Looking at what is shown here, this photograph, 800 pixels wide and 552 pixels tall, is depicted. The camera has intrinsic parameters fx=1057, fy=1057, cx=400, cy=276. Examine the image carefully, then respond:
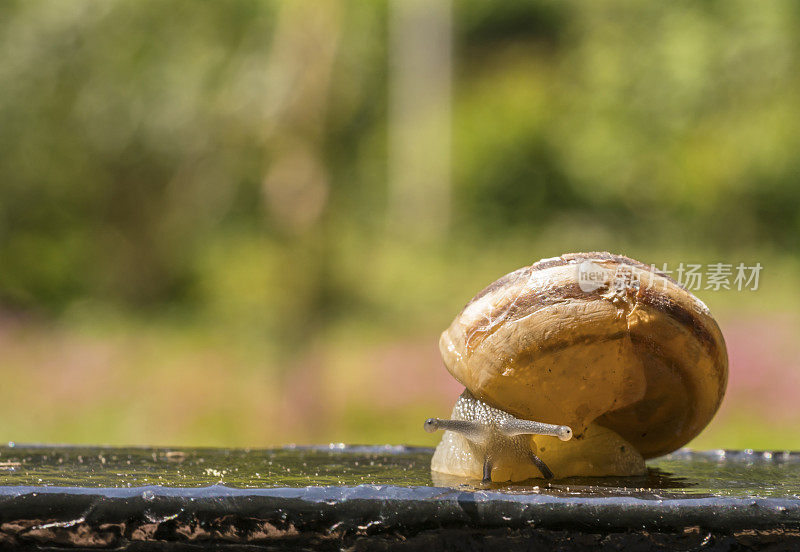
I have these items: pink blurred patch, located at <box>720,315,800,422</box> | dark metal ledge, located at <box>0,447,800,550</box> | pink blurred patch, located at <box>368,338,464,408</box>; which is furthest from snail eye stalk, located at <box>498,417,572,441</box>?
pink blurred patch, located at <box>368,338,464,408</box>

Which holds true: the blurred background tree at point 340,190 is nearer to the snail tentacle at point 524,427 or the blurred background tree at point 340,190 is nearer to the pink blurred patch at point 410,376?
the pink blurred patch at point 410,376

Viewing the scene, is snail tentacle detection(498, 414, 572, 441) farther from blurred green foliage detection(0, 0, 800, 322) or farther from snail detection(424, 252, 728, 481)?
blurred green foliage detection(0, 0, 800, 322)

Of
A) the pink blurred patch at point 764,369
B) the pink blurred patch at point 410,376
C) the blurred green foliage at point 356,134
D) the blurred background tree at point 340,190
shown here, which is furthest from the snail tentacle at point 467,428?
the blurred green foliage at point 356,134

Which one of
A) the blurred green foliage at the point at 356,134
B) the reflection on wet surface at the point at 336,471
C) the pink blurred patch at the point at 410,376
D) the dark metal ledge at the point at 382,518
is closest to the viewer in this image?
the dark metal ledge at the point at 382,518

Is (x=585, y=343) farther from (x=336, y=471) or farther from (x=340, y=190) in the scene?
(x=340, y=190)

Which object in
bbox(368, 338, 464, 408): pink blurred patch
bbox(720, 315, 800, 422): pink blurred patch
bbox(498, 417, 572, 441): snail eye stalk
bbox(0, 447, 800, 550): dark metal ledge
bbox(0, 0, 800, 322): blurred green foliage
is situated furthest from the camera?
bbox(0, 0, 800, 322): blurred green foliage

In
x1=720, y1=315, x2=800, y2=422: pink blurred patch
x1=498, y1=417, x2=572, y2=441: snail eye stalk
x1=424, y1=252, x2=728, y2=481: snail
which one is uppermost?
x1=720, y1=315, x2=800, y2=422: pink blurred patch

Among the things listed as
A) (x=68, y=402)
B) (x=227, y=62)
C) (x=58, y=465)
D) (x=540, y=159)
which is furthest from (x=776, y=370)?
(x=540, y=159)

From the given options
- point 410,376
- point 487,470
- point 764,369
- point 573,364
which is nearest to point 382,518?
point 487,470
